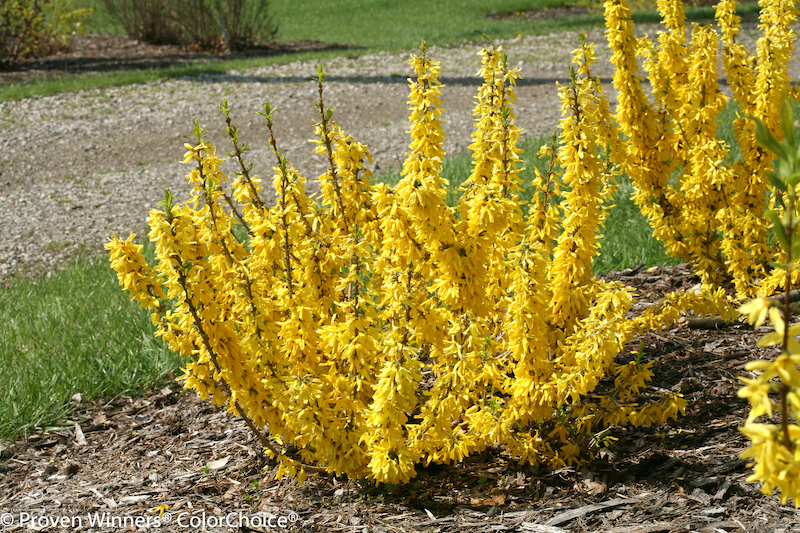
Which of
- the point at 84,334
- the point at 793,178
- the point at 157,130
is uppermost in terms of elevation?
the point at 157,130

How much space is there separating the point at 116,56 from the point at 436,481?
51.6 ft

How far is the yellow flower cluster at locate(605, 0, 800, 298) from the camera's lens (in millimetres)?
3309

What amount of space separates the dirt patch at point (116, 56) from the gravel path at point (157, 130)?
8.49 ft

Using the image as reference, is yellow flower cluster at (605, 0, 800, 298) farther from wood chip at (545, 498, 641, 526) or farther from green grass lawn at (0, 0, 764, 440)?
wood chip at (545, 498, 641, 526)

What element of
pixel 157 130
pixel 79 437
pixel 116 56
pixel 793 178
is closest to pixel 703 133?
pixel 793 178

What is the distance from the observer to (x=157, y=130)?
9.83 metres

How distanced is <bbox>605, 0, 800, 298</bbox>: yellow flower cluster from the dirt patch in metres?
12.7

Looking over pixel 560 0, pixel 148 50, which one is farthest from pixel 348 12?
pixel 148 50

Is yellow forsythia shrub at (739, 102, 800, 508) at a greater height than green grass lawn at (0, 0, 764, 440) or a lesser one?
greater

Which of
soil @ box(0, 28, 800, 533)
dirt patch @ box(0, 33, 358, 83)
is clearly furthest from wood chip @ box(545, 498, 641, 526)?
dirt patch @ box(0, 33, 358, 83)

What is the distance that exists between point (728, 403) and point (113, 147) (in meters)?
8.57

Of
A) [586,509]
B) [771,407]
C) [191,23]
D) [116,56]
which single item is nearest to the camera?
[771,407]

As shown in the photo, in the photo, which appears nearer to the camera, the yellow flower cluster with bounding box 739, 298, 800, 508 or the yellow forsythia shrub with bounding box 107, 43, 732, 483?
the yellow flower cluster with bounding box 739, 298, 800, 508

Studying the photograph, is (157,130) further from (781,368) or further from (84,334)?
(781,368)
